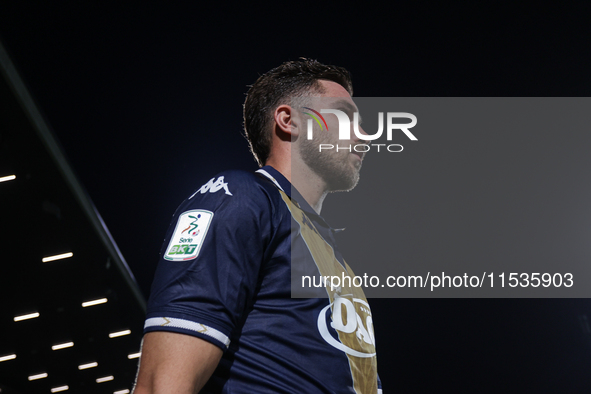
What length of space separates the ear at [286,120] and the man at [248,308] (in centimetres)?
28

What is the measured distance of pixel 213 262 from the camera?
0.76 m

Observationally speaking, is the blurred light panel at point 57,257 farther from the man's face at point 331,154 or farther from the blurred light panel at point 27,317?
the man's face at point 331,154

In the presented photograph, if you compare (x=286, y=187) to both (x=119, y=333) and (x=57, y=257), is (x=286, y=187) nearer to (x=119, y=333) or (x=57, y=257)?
(x=57, y=257)

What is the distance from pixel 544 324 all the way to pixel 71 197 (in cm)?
936

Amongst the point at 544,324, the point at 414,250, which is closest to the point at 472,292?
the point at 544,324

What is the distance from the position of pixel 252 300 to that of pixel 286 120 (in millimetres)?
683

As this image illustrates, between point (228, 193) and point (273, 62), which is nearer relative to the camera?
point (228, 193)

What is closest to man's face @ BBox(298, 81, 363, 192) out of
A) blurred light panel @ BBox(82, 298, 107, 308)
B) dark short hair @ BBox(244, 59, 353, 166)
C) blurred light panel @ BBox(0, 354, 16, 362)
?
dark short hair @ BBox(244, 59, 353, 166)

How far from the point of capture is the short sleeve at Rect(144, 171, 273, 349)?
0.70 m

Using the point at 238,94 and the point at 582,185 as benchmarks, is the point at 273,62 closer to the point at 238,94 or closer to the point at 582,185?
the point at 238,94

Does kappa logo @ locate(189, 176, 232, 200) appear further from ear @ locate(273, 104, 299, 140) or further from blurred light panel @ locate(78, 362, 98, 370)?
blurred light panel @ locate(78, 362, 98, 370)

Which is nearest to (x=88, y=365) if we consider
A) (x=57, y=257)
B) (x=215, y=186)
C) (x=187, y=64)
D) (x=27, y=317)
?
(x=27, y=317)

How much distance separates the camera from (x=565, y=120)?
4.89 meters

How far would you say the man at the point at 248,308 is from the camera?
2.24 feet
